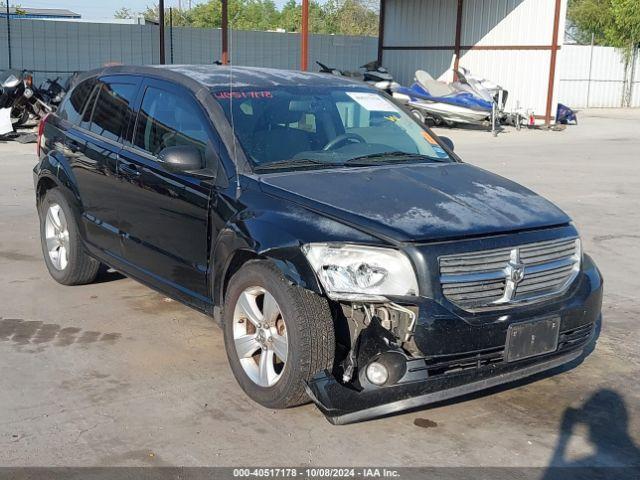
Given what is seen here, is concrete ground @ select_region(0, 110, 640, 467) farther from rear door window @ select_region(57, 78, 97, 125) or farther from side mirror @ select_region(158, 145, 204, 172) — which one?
rear door window @ select_region(57, 78, 97, 125)

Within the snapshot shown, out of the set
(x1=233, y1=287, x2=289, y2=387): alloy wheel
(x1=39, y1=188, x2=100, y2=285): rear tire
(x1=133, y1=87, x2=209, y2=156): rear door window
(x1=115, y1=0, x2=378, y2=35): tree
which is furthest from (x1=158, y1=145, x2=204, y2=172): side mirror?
(x1=115, y1=0, x2=378, y2=35): tree

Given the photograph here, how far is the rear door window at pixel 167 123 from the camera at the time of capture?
512cm

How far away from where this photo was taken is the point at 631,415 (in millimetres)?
4484

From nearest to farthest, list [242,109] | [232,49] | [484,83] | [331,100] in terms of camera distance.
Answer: [242,109] → [331,100] → [484,83] → [232,49]

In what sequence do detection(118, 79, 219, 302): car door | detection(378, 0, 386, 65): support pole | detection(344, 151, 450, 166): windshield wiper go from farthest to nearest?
detection(378, 0, 386, 65): support pole
detection(344, 151, 450, 166): windshield wiper
detection(118, 79, 219, 302): car door

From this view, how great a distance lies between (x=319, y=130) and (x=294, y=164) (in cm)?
46

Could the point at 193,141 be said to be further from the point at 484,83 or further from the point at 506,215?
the point at 484,83

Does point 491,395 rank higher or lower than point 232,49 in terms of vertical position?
lower

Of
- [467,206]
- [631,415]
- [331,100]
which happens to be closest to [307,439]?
[467,206]

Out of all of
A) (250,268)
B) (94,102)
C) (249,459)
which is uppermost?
(94,102)

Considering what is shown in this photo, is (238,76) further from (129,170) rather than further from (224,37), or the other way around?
(224,37)

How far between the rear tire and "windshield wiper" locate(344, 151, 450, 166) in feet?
8.07

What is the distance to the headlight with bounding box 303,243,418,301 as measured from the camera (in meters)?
3.89

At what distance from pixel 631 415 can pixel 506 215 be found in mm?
1312
